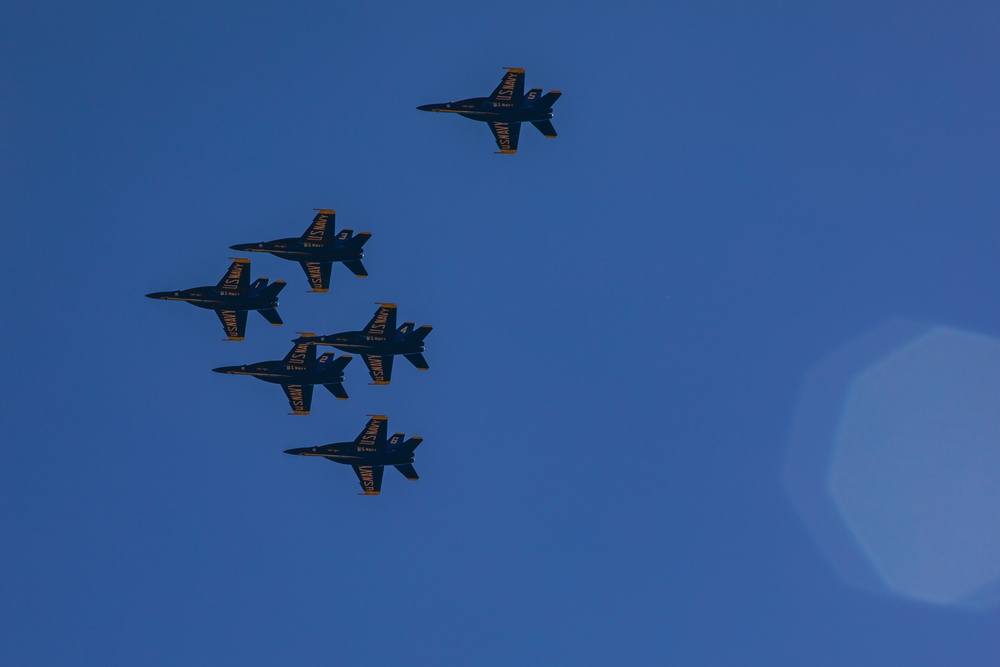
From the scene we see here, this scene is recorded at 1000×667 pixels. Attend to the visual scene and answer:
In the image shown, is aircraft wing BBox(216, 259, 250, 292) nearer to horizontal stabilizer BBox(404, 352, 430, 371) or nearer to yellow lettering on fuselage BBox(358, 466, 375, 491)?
horizontal stabilizer BBox(404, 352, 430, 371)

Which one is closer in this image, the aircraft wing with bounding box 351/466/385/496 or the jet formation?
the jet formation

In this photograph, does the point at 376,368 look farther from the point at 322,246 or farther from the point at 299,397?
the point at 322,246

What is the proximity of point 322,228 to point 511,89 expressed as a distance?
23.8 metres

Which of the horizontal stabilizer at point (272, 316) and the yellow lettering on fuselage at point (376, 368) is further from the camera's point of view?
the yellow lettering on fuselage at point (376, 368)

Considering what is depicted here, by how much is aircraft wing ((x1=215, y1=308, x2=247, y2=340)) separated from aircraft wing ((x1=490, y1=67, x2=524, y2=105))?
34.5 metres

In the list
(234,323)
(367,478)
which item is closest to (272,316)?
(234,323)

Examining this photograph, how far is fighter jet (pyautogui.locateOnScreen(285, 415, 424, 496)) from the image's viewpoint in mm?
158375

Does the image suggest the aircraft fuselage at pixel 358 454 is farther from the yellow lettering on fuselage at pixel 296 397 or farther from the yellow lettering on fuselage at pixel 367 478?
the yellow lettering on fuselage at pixel 296 397

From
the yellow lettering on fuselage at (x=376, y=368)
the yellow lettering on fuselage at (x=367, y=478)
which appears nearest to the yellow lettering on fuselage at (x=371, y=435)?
the yellow lettering on fuselage at (x=367, y=478)

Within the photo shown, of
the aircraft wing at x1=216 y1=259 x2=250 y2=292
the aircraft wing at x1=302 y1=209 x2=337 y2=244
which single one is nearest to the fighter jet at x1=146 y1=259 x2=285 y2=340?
the aircraft wing at x1=216 y1=259 x2=250 y2=292

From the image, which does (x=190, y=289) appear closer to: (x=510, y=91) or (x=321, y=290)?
(x=321, y=290)

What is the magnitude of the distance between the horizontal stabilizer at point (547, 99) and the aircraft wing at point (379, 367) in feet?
98.8

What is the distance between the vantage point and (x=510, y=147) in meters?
152

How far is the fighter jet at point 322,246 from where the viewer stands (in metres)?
152
